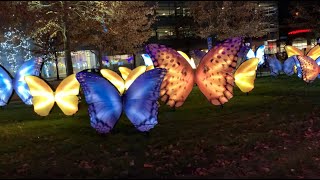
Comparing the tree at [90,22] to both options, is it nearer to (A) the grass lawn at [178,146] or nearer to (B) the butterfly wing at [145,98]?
(B) the butterfly wing at [145,98]

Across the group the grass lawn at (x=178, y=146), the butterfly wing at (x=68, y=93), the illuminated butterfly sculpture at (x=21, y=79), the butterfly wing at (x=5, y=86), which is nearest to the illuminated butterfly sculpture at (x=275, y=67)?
the grass lawn at (x=178, y=146)

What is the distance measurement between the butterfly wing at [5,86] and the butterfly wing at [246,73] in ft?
28.5

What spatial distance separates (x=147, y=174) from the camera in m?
7.54

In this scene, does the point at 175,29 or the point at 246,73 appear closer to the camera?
the point at 246,73

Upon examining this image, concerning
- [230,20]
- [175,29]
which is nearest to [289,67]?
[230,20]

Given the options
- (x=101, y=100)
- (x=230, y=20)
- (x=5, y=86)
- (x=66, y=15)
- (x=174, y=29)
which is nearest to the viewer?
(x=101, y=100)

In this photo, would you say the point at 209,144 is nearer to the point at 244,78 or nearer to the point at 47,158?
the point at 47,158

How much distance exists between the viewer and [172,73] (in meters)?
14.3

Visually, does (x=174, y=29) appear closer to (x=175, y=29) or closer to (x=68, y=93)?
(x=175, y=29)

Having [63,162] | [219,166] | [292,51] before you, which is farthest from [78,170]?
[292,51]

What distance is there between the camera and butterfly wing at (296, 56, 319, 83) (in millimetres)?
22091

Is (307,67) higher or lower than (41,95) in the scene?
lower

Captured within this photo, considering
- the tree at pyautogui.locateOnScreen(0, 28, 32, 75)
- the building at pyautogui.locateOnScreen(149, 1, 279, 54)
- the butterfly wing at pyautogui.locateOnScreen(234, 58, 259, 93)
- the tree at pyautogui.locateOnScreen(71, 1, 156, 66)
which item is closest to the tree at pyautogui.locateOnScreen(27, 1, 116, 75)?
the tree at pyautogui.locateOnScreen(71, 1, 156, 66)

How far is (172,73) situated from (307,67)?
10.4 m
